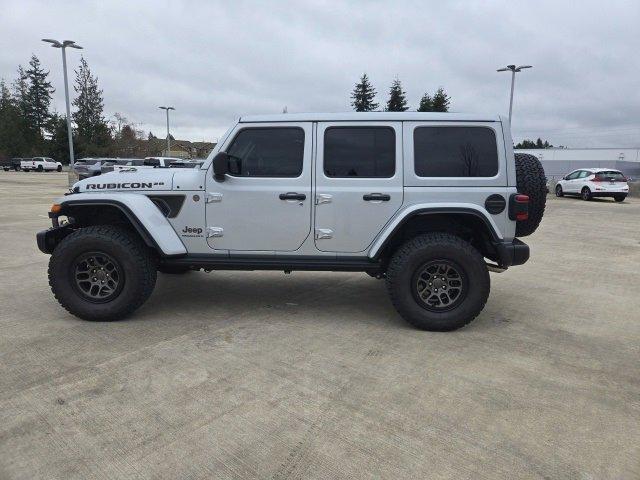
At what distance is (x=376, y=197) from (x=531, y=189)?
57.3 inches

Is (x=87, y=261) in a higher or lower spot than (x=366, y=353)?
higher

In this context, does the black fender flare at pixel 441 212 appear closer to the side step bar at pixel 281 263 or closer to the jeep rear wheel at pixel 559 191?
the side step bar at pixel 281 263

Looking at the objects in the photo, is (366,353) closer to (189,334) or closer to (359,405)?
(359,405)

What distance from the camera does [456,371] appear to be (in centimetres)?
349

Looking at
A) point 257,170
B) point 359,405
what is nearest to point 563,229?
point 257,170

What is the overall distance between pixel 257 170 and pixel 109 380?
211 centimetres

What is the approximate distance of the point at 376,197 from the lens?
14.0 ft

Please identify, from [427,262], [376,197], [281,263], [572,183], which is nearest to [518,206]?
[427,262]

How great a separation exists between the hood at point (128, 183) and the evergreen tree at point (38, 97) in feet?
258

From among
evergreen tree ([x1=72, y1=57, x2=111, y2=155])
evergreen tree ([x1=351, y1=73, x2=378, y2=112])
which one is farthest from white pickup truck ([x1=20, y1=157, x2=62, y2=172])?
evergreen tree ([x1=351, y1=73, x2=378, y2=112])

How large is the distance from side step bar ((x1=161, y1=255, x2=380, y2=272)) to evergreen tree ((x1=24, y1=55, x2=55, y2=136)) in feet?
260

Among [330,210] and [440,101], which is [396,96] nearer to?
[440,101]

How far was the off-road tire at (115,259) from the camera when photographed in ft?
14.1

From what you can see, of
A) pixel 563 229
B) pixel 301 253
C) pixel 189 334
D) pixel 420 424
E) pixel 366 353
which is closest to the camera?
pixel 420 424
